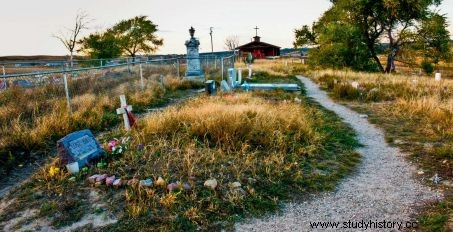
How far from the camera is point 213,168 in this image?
221 inches

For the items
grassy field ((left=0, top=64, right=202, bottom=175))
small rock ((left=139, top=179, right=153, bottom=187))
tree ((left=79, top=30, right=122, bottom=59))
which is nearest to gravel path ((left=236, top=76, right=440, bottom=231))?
small rock ((left=139, top=179, right=153, bottom=187))

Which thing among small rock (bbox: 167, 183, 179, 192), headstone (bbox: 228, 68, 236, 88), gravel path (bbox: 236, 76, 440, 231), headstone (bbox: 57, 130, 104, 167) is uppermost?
headstone (bbox: 228, 68, 236, 88)

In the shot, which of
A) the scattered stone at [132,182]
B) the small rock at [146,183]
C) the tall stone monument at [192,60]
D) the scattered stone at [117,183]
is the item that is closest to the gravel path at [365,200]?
the small rock at [146,183]

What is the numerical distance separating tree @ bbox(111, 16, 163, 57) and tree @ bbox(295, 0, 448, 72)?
87.0ft

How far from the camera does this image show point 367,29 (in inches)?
1175

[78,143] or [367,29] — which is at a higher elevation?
[367,29]

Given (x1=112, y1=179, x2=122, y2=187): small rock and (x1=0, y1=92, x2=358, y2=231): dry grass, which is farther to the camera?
(x1=112, y1=179, x2=122, y2=187): small rock

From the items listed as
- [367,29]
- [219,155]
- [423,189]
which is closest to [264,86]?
[219,155]

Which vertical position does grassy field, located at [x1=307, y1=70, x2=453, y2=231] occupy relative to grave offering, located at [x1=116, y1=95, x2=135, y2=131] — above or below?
below

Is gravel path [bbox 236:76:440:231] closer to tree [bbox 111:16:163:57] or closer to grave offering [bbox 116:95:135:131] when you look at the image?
grave offering [bbox 116:95:135:131]

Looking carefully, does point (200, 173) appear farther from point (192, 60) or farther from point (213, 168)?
point (192, 60)

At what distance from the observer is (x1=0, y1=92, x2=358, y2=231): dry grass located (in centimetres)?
452

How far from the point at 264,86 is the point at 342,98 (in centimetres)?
348

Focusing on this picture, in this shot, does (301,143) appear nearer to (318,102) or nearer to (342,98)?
A: (318,102)
